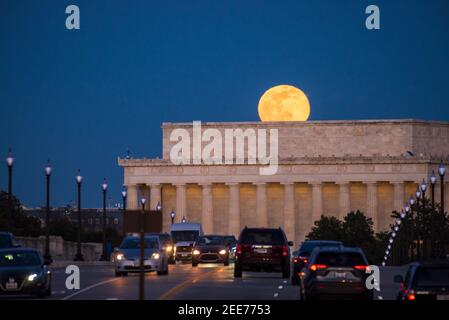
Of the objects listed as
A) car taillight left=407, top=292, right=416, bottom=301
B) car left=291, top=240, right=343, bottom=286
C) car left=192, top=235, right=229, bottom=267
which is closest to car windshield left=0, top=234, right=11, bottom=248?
car left=291, top=240, right=343, bottom=286

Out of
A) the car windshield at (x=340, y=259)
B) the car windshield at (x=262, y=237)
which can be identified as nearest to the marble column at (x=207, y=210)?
the car windshield at (x=262, y=237)

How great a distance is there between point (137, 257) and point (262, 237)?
509 cm

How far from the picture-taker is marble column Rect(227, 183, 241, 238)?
16162 centimetres

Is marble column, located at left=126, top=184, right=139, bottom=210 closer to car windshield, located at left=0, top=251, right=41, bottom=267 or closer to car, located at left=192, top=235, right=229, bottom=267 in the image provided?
car, located at left=192, top=235, right=229, bottom=267

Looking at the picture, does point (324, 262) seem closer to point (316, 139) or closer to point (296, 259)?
point (296, 259)

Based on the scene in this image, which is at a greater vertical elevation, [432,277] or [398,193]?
[398,193]

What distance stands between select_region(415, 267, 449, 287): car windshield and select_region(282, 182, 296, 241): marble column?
12330cm

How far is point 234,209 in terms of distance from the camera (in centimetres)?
16412

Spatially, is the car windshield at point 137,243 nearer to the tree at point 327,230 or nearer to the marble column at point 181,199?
the tree at point 327,230

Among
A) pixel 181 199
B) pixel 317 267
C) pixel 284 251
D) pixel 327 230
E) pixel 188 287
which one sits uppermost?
pixel 181 199

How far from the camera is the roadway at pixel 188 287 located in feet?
149

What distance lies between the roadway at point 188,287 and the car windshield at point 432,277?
10.7 m

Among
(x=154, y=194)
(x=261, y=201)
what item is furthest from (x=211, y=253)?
(x=154, y=194)

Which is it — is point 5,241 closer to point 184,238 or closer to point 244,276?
point 244,276
